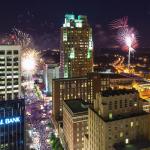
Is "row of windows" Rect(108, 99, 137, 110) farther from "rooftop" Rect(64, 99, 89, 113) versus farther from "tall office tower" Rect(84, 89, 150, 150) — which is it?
"rooftop" Rect(64, 99, 89, 113)

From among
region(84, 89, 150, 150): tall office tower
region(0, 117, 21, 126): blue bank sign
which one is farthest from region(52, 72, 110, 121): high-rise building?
region(84, 89, 150, 150): tall office tower

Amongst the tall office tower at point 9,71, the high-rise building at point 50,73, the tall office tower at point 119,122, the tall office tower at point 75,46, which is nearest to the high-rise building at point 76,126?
the tall office tower at point 9,71

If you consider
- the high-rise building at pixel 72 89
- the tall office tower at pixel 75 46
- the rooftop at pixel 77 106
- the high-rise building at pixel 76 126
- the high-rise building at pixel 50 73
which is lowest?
the high-rise building at pixel 76 126

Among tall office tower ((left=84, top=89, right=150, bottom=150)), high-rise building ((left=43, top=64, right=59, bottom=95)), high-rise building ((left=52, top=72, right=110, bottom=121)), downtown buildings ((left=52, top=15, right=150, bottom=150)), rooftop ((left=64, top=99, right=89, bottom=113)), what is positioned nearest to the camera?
tall office tower ((left=84, top=89, right=150, bottom=150))

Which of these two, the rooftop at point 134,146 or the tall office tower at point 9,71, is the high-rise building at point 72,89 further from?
the rooftop at point 134,146

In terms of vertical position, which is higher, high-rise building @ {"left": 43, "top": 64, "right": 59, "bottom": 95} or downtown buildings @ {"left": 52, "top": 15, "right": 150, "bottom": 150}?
high-rise building @ {"left": 43, "top": 64, "right": 59, "bottom": 95}

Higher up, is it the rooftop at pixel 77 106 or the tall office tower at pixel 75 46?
the tall office tower at pixel 75 46
